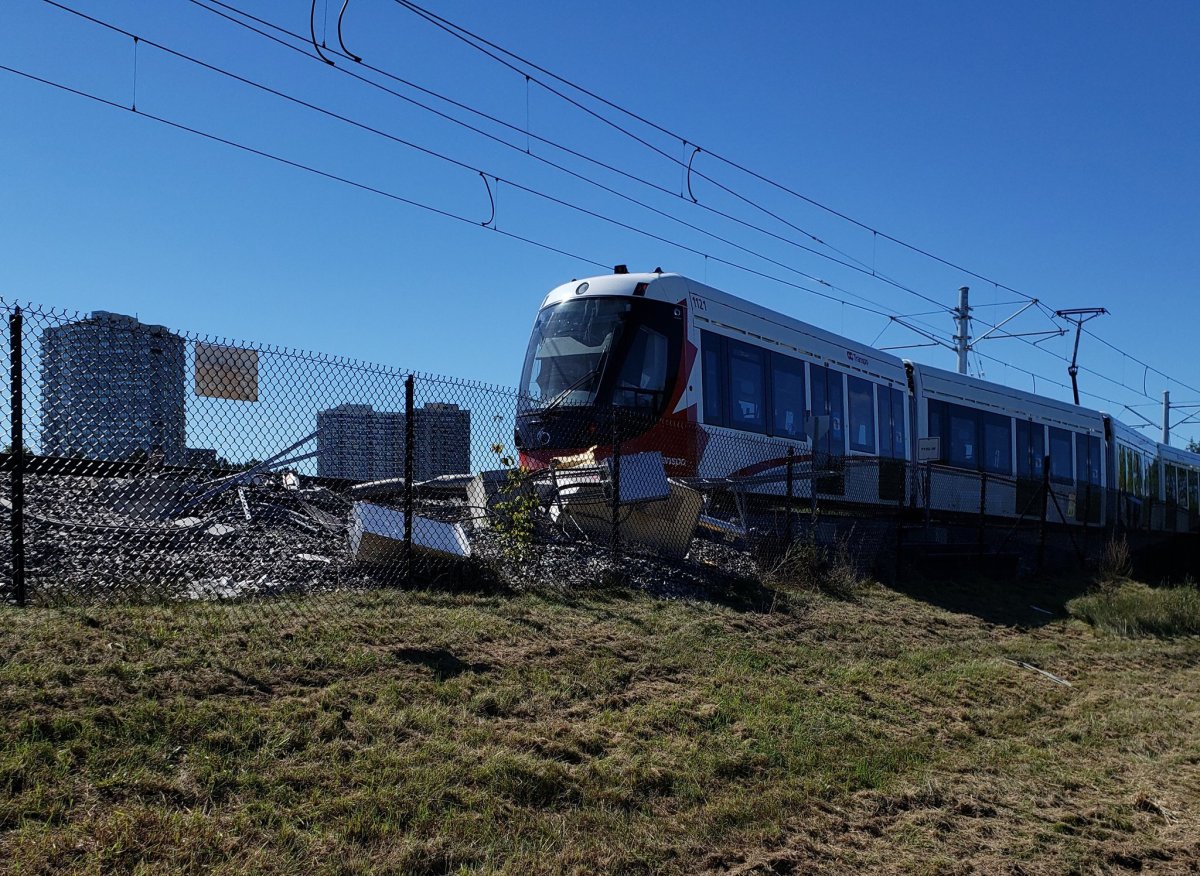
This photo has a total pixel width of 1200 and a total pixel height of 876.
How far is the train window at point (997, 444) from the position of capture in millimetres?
20828

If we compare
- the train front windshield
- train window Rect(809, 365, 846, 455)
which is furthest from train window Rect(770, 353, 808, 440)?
the train front windshield

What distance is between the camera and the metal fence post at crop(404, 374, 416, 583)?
313 inches

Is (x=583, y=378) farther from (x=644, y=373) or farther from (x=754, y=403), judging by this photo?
(x=754, y=403)

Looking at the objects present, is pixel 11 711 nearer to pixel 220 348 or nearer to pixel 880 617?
pixel 220 348

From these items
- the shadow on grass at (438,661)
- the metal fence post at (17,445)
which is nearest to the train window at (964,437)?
the shadow on grass at (438,661)

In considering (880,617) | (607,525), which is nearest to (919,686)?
(880,617)

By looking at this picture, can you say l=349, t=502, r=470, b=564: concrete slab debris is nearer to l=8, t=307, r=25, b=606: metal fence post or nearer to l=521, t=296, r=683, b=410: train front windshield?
l=8, t=307, r=25, b=606: metal fence post

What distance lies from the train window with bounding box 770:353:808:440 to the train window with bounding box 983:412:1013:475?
22.4 feet

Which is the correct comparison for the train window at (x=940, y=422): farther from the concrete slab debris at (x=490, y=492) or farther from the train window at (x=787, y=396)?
the concrete slab debris at (x=490, y=492)

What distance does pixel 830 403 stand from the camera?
16.5 m

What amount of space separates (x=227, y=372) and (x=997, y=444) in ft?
58.6

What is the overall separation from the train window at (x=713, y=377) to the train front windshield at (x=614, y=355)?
2.18ft

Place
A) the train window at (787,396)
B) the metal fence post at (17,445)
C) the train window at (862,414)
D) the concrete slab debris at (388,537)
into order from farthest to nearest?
the train window at (862,414) < the train window at (787,396) < the concrete slab debris at (388,537) < the metal fence post at (17,445)

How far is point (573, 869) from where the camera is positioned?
4.02 metres
